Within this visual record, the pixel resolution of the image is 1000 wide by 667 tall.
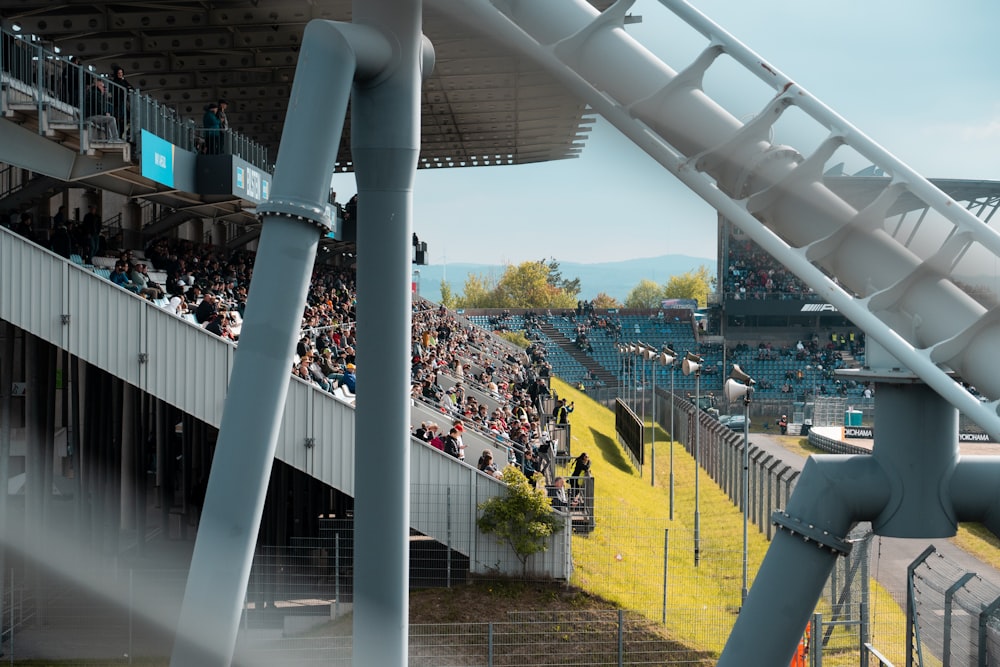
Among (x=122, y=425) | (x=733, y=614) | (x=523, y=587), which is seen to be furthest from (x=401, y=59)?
(x=122, y=425)

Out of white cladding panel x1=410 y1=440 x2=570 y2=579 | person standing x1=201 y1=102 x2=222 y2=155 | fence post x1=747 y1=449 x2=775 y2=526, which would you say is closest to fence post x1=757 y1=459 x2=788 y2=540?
fence post x1=747 y1=449 x2=775 y2=526

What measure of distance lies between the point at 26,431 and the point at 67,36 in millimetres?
10683

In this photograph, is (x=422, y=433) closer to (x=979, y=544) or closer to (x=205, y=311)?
(x=205, y=311)

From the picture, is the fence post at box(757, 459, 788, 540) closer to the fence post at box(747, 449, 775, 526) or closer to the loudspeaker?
the fence post at box(747, 449, 775, 526)

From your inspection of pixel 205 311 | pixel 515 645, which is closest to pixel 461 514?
pixel 515 645

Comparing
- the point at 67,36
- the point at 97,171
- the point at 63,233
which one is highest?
the point at 67,36

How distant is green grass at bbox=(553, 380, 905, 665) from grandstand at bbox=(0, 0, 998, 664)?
5.14 feet

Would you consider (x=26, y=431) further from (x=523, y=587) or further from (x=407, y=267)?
(x=407, y=267)

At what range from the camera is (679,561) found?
2136cm

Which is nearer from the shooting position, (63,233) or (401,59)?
(401,59)

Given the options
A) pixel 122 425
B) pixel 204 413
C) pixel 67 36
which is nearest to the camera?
pixel 204 413

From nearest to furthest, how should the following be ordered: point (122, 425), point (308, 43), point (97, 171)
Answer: point (308, 43)
point (97, 171)
point (122, 425)

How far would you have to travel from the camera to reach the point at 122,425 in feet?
65.5

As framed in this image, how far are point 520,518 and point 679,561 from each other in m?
6.34
